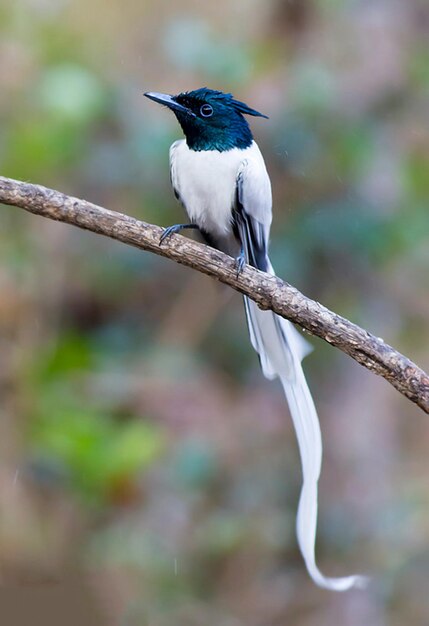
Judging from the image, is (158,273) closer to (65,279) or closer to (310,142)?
(65,279)

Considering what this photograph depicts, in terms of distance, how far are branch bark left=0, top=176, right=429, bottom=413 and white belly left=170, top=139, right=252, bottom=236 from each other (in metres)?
0.41

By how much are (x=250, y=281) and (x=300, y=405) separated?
411 mm

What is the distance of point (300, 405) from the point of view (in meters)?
2.33

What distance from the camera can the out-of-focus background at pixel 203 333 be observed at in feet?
11.7

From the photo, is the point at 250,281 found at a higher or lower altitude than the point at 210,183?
lower

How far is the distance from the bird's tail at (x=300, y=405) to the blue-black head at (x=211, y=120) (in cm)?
42

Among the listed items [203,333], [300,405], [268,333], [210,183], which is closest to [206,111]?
[210,183]

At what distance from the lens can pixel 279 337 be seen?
2.50 m

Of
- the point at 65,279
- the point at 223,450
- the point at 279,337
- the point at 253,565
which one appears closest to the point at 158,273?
the point at 65,279

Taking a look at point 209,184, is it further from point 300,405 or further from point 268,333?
point 300,405

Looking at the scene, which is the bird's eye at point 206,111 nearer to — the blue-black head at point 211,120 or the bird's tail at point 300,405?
the blue-black head at point 211,120

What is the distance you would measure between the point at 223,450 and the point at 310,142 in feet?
4.21

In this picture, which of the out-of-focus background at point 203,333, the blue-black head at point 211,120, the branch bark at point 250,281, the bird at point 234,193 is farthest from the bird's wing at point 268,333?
the out-of-focus background at point 203,333

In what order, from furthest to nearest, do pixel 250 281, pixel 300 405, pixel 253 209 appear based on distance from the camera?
pixel 253 209 → pixel 300 405 → pixel 250 281
